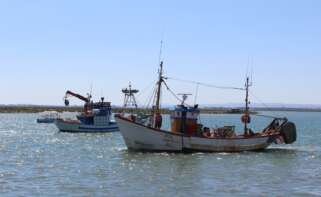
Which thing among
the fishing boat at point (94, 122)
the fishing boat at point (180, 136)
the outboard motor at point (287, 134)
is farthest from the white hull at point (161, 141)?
the fishing boat at point (94, 122)

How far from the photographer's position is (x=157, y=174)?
1162 inches

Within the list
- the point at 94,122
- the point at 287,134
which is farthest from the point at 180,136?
the point at 94,122

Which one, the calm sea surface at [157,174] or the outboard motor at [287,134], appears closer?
the calm sea surface at [157,174]

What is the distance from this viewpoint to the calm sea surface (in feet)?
80.1

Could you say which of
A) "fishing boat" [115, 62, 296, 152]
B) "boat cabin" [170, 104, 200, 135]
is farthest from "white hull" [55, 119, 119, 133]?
"boat cabin" [170, 104, 200, 135]

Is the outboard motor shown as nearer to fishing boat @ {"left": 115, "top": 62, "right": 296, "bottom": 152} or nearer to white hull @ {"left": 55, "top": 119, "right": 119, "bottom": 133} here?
fishing boat @ {"left": 115, "top": 62, "right": 296, "bottom": 152}

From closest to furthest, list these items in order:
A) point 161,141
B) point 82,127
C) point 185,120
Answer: point 161,141 → point 185,120 → point 82,127

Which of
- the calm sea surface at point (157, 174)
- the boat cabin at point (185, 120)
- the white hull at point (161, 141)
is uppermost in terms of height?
the boat cabin at point (185, 120)

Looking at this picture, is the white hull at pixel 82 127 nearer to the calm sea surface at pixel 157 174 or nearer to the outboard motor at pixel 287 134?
the calm sea surface at pixel 157 174

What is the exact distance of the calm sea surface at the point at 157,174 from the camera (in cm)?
2441

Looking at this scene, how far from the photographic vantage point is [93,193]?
77.3 feet

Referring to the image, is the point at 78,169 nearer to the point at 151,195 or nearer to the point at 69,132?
the point at 151,195

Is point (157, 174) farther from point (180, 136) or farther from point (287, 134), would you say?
point (287, 134)

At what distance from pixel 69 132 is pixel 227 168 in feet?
141
